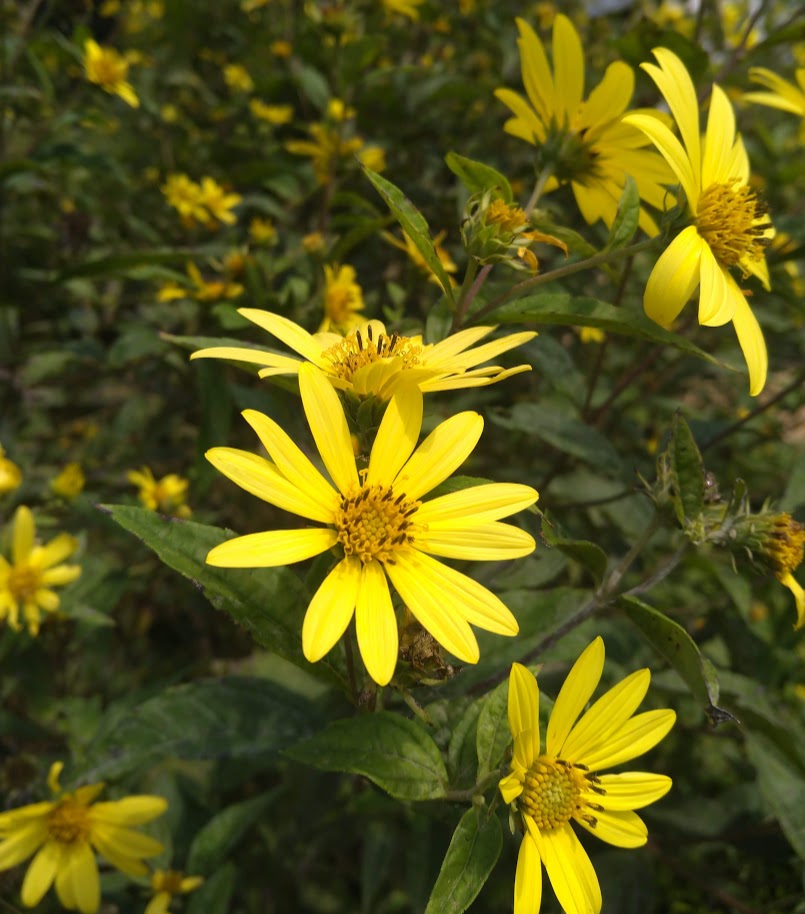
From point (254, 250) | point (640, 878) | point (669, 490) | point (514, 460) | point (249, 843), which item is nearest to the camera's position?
point (669, 490)

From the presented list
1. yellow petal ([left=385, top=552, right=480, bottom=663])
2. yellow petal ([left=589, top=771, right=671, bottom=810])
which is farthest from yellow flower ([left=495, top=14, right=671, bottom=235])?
yellow petal ([left=589, top=771, right=671, bottom=810])

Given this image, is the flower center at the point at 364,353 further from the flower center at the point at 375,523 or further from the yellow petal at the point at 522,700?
the yellow petal at the point at 522,700

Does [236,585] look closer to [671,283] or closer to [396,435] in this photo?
[396,435]

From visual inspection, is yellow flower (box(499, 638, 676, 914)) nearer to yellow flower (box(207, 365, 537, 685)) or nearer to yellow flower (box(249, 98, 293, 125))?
yellow flower (box(207, 365, 537, 685))

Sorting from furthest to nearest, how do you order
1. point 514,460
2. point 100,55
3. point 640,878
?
point 100,55, point 514,460, point 640,878

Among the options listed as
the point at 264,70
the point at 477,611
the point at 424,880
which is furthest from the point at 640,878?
the point at 264,70

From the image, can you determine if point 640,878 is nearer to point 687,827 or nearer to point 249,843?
point 687,827
